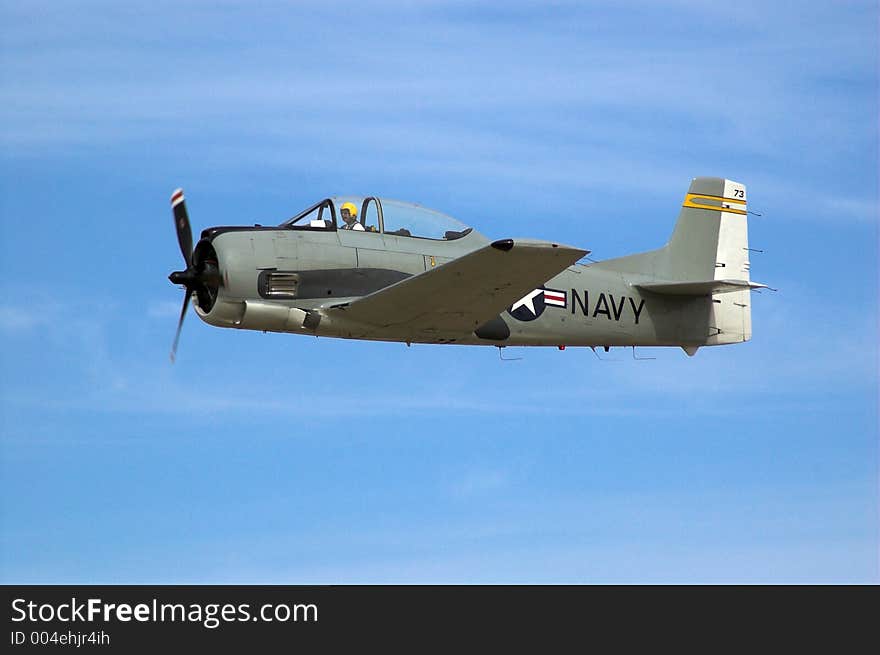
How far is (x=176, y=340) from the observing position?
2322 centimetres

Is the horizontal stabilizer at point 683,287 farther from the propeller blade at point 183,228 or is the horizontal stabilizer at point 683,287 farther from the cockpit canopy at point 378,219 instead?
the propeller blade at point 183,228

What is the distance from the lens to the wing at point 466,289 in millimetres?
21000

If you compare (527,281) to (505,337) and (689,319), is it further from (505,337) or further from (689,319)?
(689,319)

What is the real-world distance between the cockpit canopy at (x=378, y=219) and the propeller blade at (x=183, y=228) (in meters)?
1.44

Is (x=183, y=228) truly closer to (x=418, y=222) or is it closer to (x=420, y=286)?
(x=418, y=222)

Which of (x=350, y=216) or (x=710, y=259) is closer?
(x=350, y=216)

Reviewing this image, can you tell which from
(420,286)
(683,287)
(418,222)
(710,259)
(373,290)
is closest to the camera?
(420,286)

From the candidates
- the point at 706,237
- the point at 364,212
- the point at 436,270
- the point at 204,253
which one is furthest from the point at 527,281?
the point at 706,237

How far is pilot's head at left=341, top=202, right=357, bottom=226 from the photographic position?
2361cm

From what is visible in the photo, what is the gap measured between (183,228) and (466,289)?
4487mm

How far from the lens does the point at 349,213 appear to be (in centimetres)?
2362

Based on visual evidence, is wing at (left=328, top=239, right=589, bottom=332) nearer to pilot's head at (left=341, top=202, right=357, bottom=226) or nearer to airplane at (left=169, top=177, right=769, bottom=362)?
airplane at (left=169, top=177, right=769, bottom=362)

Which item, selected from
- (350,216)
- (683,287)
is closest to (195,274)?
(350,216)
